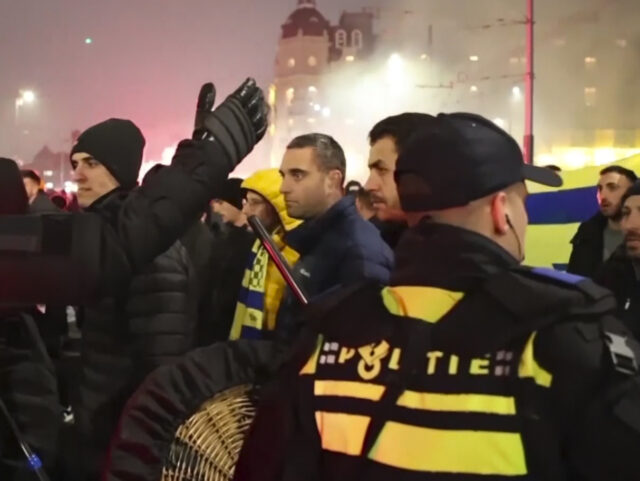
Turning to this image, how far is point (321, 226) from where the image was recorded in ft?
12.7

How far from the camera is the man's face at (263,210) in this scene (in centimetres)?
507

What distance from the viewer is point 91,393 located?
358cm

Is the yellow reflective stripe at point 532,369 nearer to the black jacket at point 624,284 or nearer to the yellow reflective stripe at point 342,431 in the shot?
the yellow reflective stripe at point 342,431

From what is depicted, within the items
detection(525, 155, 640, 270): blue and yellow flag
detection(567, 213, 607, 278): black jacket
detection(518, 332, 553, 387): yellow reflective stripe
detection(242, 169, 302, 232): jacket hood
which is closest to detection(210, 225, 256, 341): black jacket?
detection(242, 169, 302, 232): jacket hood

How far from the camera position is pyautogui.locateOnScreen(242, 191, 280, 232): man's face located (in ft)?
16.6

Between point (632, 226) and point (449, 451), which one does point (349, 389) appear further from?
point (632, 226)

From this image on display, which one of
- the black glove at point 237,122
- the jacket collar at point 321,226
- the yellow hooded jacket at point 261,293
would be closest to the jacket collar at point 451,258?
the black glove at point 237,122

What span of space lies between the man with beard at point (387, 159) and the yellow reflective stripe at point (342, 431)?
6.32 feet

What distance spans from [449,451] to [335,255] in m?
2.10

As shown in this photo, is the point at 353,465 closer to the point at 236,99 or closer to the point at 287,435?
the point at 287,435

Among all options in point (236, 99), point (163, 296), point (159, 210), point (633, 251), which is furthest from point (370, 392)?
point (633, 251)

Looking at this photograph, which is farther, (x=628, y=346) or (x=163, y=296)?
(x=163, y=296)

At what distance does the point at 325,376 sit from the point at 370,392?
0.39 ft

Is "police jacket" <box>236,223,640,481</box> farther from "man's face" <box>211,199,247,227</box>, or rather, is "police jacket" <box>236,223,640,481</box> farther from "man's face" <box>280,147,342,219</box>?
"man's face" <box>211,199,247,227</box>
